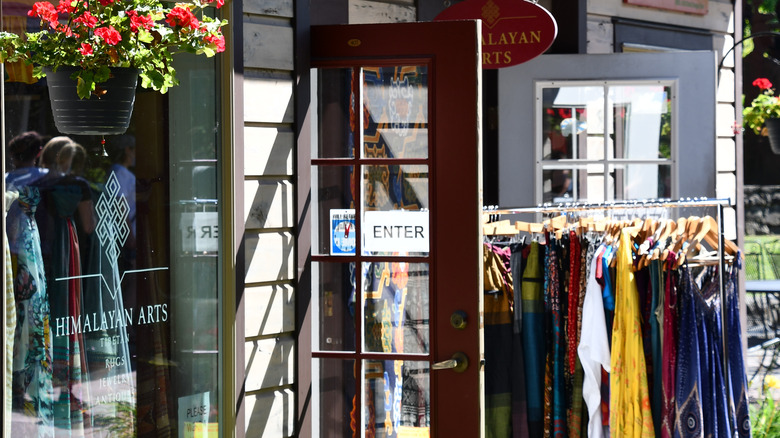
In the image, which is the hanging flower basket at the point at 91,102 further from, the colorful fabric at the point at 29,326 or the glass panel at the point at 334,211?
the glass panel at the point at 334,211

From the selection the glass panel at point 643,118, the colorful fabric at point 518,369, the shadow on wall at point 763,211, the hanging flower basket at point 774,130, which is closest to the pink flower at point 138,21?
the colorful fabric at point 518,369

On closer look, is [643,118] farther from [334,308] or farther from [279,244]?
[279,244]

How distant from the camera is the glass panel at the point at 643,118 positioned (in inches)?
195

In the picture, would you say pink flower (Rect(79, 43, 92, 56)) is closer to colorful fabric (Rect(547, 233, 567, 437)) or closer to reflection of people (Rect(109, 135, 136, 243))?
reflection of people (Rect(109, 135, 136, 243))

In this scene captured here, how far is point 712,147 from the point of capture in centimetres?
491

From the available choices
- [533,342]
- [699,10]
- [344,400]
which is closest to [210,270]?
[344,400]

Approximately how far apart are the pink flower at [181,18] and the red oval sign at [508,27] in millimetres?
1726

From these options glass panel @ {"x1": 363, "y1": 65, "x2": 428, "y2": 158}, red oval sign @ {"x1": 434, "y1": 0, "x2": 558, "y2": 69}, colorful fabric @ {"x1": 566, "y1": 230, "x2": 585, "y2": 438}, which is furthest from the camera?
red oval sign @ {"x1": 434, "y1": 0, "x2": 558, "y2": 69}

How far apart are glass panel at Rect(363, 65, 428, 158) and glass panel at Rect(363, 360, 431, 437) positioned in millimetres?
776

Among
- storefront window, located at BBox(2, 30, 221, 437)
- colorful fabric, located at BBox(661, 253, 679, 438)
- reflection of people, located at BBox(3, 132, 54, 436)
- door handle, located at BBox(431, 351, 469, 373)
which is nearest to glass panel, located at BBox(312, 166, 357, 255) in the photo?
storefront window, located at BBox(2, 30, 221, 437)

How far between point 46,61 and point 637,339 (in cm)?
248

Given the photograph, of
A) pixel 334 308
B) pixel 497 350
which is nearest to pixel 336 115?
pixel 334 308

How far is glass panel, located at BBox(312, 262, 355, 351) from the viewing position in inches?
137

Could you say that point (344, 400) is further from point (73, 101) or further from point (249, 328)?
point (73, 101)
